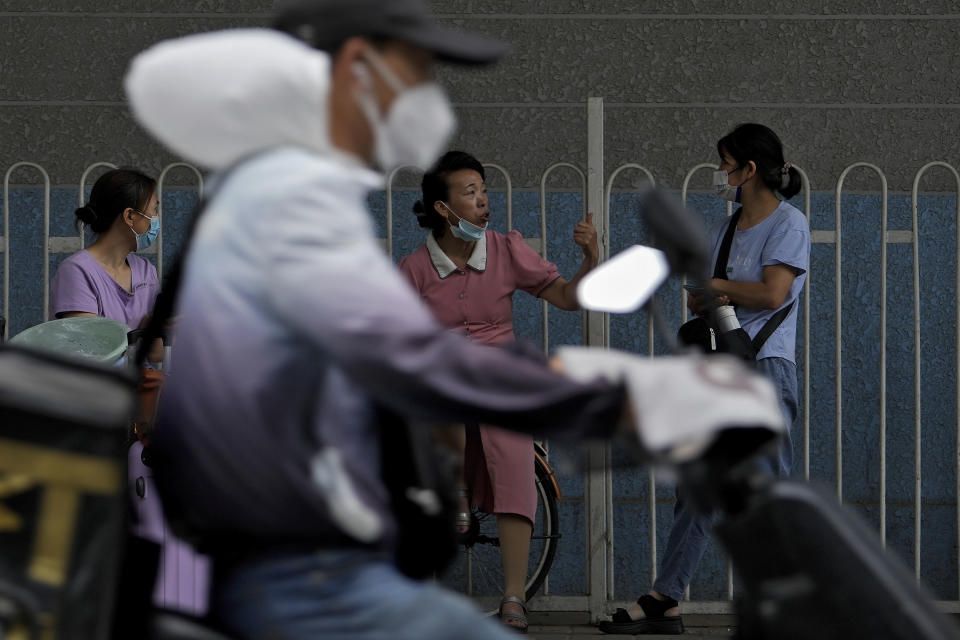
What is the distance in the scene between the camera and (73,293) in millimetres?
5102

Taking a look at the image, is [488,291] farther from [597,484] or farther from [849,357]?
[849,357]

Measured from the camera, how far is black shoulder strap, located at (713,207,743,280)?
5.33m

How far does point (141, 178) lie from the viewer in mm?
5434

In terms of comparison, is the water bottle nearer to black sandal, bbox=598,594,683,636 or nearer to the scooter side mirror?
black sandal, bbox=598,594,683,636

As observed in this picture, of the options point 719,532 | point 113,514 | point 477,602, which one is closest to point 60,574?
point 113,514

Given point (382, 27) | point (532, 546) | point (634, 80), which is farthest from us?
point (634, 80)

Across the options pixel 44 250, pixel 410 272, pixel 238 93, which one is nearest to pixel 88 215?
pixel 44 250

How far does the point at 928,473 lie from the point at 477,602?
2090 millimetres

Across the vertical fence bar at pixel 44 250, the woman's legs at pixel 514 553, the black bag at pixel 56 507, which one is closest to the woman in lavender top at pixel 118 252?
the vertical fence bar at pixel 44 250

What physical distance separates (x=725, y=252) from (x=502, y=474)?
1211 millimetres

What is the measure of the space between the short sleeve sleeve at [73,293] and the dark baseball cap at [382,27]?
141 inches

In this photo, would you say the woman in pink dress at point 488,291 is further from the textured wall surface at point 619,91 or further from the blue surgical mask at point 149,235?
the blue surgical mask at point 149,235

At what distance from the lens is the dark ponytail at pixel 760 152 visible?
5344 mm

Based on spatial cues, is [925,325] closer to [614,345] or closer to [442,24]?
[614,345]
